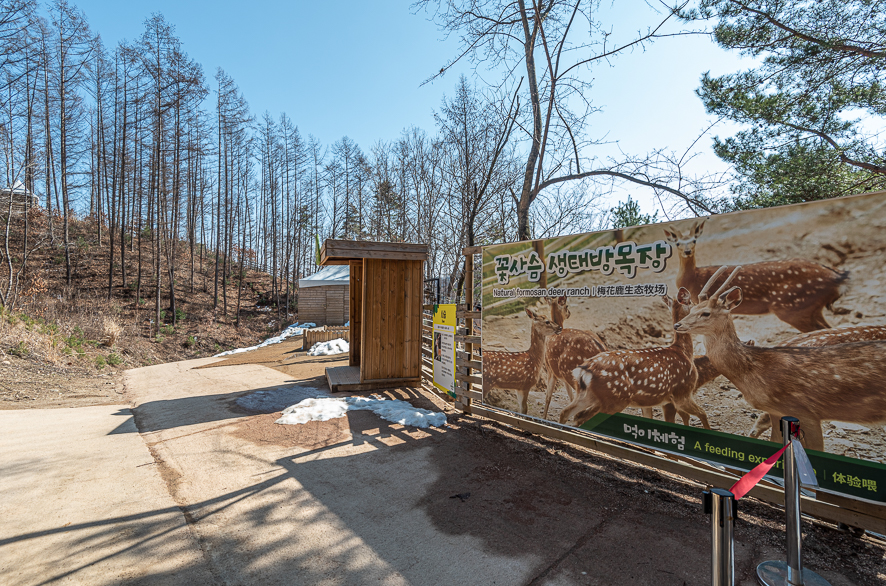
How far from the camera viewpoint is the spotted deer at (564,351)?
14.2 feet

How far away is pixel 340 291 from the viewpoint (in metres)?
24.2

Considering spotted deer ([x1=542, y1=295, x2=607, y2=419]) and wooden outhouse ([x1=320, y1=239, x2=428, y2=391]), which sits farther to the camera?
wooden outhouse ([x1=320, y1=239, x2=428, y2=391])

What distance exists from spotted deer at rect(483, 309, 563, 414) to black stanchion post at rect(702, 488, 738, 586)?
9.79ft

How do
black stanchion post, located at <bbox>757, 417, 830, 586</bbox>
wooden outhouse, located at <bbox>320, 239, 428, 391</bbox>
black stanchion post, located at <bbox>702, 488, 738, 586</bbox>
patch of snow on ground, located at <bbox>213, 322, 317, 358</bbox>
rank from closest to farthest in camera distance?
black stanchion post, located at <bbox>702, 488, 738, 586</bbox> < black stanchion post, located at <bbox>757, 417, 830, 586</bbox> < wooden outhouse, located at <bbox>320, 239, 428, 391</bbox> < patch of snow on ground, located at <bbox>213, 322, 317, 358</bbox>

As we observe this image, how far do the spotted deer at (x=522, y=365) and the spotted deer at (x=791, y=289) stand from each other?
1864mm

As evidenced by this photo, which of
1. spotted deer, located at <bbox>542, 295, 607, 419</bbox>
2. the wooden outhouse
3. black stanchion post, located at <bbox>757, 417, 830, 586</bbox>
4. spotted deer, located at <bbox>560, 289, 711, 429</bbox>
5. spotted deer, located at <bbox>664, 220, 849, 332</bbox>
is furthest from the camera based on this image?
the wooden outhouse

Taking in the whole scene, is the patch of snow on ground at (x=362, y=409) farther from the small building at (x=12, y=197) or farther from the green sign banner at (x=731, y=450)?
the small building at (x=12, y=197)

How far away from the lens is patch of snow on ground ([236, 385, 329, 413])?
6918 millimetres

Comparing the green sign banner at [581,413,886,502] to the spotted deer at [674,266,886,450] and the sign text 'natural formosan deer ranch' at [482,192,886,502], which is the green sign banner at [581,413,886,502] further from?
the spotted deer at [674,266,886,450]

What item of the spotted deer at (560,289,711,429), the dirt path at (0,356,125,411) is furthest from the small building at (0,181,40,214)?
the spotted deer at (560,289,711,429)

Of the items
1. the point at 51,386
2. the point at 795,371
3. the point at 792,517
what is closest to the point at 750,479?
the point at 792,517

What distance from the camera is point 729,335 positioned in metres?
3.30

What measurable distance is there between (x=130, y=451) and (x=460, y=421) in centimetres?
422

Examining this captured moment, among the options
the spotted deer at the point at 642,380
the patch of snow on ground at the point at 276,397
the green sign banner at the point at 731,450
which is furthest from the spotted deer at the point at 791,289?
the patch of snow on ground at the point at 276,397
